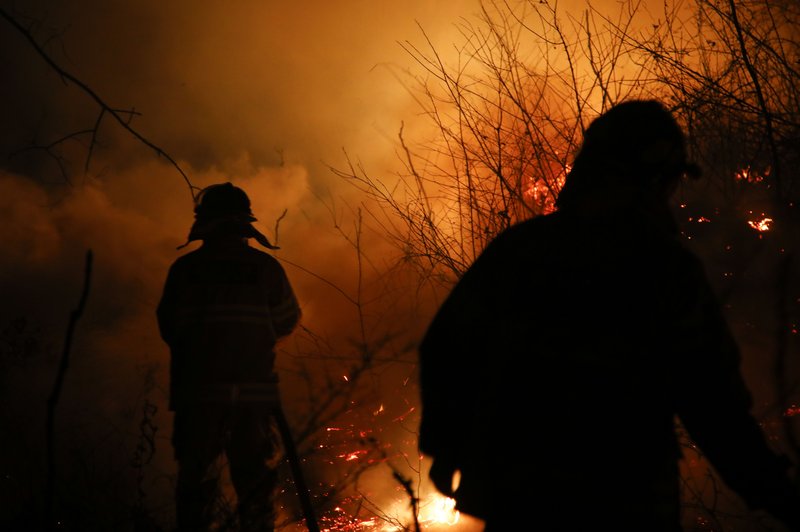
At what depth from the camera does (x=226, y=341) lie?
3.59 m

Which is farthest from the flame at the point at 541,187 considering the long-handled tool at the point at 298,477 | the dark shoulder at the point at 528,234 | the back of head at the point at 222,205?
the dark shoulder at the point at 528,234

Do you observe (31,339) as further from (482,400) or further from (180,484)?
(482,400)

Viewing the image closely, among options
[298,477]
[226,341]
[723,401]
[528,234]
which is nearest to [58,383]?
[528,234]

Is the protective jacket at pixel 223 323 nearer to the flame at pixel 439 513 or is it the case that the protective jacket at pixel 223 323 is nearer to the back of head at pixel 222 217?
the back of head at pixel 222 217

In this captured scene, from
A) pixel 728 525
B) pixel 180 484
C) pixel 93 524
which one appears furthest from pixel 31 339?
pixel 728 525

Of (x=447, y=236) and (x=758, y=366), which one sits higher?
(x=447, y=236)

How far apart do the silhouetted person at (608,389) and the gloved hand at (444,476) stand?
50mm

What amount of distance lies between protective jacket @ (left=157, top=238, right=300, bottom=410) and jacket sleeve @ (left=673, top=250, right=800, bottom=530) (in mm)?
2684

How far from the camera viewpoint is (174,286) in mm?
3721

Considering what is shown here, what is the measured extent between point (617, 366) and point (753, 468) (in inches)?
14.4

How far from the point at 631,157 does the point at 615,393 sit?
2.00ft

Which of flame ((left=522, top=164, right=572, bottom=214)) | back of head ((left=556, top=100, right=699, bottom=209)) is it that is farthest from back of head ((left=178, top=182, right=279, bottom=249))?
back of head ((left=556, top=100, right=699, bottom=209))

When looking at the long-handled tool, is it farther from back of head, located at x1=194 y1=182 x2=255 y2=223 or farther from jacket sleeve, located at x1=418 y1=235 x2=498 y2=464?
jacket sleeve, located at x1=418 y1=235 x2=498 y2=464

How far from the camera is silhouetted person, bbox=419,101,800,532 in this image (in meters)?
1.36
